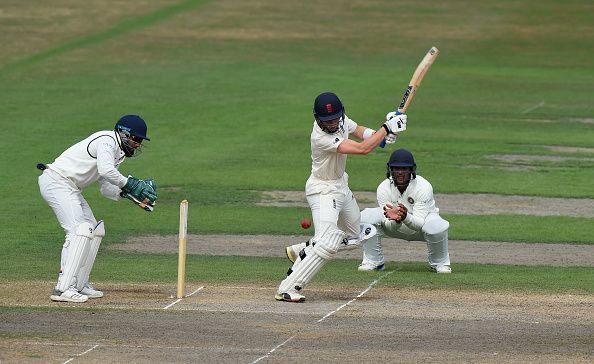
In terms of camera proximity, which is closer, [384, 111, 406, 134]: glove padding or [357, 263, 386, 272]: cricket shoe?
[384, 111, 406, 134]: glove padding

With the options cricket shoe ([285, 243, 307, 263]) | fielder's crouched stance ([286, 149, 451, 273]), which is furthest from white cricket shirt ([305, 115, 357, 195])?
fielder's crouched stance ([286, 149, 451, 273])

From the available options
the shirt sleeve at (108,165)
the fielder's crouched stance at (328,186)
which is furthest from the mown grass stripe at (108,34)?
the fielder's crouched stance at (328,186)

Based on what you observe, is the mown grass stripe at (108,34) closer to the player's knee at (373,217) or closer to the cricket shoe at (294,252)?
the player's knee at (373,217)

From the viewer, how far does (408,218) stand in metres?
16.5

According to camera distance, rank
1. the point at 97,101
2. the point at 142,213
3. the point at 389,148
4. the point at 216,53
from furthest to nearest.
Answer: the point at 216,53
the point at 97,101
the point at 389,148
the point at 142,213

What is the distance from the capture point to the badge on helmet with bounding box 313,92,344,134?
14.6 metres

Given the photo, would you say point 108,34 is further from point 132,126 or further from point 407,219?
point 132,126

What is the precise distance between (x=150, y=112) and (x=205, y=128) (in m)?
2.33

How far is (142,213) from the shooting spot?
72.0 ft

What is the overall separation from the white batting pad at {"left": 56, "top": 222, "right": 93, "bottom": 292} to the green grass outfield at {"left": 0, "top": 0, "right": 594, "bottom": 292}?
6.07 ft

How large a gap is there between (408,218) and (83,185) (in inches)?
159

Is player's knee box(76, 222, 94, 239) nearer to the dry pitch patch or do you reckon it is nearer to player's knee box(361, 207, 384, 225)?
the dry pitch patch

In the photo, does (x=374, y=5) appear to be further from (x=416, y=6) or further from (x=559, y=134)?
(x=559, y=134)

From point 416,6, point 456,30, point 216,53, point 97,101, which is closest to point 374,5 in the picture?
point 416,6
